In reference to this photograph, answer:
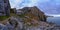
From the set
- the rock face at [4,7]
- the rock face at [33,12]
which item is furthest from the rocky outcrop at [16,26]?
the rock face at [4,7]

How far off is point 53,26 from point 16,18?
17.2ft

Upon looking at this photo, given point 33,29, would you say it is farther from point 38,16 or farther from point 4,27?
point 38,16

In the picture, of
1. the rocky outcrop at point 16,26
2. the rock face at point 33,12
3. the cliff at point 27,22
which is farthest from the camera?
the rock face at point 33,12

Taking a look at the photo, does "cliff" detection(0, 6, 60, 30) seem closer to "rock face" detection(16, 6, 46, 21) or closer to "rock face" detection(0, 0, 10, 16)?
"rock face" detection(16, 6, 46, 21)

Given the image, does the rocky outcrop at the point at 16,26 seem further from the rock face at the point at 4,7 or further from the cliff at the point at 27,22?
the rock face at the point at 4,7

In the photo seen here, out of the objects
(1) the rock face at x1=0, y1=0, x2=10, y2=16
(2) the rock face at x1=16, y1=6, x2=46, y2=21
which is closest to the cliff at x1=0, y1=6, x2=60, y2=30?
(2) the rock face at x1=16, y1=6, x2=46, y2=21

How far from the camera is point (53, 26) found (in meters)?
24.0

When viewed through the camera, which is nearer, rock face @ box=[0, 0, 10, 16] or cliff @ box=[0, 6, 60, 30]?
cliff @ box=[0, 6, 60, 30]

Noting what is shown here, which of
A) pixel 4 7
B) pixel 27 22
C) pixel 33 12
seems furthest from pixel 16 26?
pixel 33 12

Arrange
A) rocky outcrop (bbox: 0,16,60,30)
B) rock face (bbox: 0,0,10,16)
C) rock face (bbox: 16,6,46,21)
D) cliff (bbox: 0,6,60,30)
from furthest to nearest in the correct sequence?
rock face (bbox: 16,6,46,21)
rock face (bbox: 0,0,10,16)
cliff (bbox: 0,6,60,30)
rocky outcrop (bbox: 0,16,60,30)

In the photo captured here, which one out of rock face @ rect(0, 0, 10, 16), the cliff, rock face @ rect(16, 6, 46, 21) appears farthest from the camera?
rock face @ rect(16, 6, 46, 21)

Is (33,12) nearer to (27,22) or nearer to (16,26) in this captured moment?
(27,22)

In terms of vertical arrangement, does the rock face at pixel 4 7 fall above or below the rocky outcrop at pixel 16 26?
above

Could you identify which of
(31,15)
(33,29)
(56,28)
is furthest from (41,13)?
(33,29)
